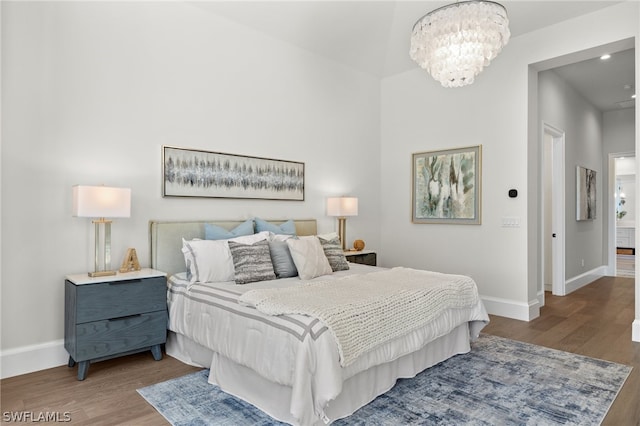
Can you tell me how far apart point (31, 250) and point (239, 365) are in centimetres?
183

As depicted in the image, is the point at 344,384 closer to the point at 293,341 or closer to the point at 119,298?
the point at 293,341

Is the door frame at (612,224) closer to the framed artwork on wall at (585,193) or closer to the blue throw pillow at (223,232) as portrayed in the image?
the framed artwork on wall at (585,193)

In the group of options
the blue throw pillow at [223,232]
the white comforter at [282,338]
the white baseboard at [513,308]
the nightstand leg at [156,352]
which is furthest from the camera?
the white baseboard at [513,308]

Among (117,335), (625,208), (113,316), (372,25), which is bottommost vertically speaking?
(117,335)

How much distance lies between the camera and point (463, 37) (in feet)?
9.41

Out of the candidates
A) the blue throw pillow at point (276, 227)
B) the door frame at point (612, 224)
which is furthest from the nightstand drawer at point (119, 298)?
the door frame at point (612, 224)

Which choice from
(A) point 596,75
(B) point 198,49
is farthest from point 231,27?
(A) point 596,75

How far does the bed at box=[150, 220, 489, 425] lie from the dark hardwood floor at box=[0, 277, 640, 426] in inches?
15.9

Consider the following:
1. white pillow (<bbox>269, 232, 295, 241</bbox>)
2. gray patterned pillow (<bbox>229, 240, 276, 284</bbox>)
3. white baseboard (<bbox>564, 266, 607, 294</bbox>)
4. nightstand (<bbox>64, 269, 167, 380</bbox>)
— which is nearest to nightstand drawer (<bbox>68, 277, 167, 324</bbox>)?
nightstand (<bbox>64, 269, 167, 380</bbox>)

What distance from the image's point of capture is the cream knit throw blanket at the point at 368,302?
2.24 metres

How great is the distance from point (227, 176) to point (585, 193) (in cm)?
578

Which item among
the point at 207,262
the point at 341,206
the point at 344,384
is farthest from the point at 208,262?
the point at 341,206

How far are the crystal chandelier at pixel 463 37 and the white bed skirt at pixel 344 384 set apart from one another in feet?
6.79

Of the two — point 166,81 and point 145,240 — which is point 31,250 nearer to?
point 145,240
